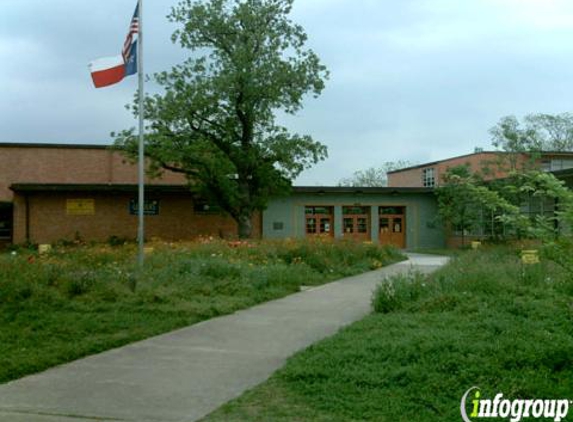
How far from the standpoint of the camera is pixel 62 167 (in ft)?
138

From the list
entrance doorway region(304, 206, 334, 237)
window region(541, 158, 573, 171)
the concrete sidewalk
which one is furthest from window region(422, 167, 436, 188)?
the concrete sidewalk

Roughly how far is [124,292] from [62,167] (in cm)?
3094

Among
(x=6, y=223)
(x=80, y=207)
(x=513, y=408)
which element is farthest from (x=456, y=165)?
(x=513, y=408)

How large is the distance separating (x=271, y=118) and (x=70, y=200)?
13.1 metres

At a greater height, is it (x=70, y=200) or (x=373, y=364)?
(x=70, y=200)

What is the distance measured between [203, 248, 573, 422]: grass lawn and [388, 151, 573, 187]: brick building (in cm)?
2138

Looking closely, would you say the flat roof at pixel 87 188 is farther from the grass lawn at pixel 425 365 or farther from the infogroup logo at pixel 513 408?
the infogroup logo at pixel 513 408

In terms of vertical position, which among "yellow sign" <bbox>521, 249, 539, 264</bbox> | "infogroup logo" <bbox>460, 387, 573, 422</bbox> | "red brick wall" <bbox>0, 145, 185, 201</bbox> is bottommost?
"infogroup logo" <bbox>460, 387, 573, 422</bbox>

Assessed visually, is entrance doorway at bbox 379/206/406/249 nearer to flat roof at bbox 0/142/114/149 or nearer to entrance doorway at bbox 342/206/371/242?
entrance doorway at bbox 342/206/371/242

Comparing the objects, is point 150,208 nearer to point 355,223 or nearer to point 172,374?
point 355,223

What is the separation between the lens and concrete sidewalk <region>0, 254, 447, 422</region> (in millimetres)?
6062

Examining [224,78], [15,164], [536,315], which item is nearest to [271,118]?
[224,78]

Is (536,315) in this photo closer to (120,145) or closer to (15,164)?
(120,145)

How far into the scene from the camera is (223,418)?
5.76 m
